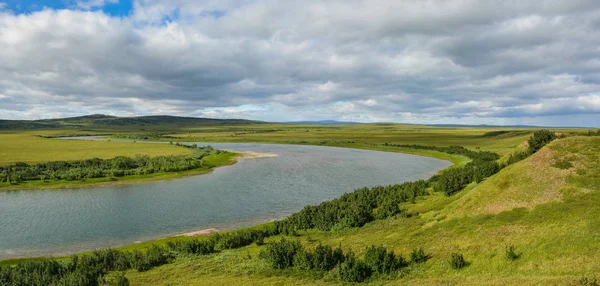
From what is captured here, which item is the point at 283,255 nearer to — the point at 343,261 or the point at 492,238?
the point at 343,261

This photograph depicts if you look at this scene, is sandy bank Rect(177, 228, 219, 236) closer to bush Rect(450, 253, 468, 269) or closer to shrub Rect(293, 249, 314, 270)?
shrub Rect(293, 249, 314, 270)

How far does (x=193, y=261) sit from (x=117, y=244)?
13.7m

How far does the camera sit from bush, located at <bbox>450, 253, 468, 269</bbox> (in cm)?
1901

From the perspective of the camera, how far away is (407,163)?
101562mm

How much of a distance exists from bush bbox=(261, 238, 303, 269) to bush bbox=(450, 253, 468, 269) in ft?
33.6

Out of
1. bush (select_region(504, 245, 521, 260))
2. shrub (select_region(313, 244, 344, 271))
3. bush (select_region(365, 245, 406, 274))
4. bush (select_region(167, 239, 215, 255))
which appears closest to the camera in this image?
bush (select_region(504, 245, 521, 260))

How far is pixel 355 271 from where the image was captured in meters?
19.7

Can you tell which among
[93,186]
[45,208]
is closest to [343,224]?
[45,208]

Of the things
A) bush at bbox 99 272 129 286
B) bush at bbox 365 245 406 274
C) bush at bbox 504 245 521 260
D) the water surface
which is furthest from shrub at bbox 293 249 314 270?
the water surface

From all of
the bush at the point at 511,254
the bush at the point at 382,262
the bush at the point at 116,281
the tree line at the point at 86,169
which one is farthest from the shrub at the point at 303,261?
the tree line at the point at 86,169

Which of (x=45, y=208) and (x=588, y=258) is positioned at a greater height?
(x=588, y=258)

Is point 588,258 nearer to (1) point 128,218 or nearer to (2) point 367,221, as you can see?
(2) point 367,221

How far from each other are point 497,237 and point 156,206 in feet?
147

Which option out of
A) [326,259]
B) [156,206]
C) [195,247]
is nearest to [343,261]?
[326,259]
